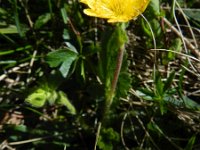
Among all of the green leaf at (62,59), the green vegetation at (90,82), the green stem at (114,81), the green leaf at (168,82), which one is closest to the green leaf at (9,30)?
the green vegetation at (90,82)

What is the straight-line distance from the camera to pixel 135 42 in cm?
184

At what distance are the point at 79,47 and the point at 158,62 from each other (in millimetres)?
360

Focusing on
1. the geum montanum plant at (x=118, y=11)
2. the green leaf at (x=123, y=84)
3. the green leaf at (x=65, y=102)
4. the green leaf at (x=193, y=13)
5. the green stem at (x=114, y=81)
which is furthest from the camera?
the green leaf at (x=193, y=13)

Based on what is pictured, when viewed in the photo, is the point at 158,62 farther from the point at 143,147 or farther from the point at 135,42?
the point at 143,147

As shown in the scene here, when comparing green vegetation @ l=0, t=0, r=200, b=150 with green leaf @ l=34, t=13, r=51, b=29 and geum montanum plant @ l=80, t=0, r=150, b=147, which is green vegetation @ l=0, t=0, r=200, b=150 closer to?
green leaf @ l=34, t=13, r=51, b=29

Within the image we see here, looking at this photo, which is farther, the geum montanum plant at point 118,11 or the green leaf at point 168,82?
the green leaf at point 168,82

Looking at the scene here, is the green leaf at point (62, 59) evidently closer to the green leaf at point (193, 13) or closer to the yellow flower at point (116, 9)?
the yellow flower at point (116, 9)

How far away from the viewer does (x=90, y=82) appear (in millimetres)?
1730

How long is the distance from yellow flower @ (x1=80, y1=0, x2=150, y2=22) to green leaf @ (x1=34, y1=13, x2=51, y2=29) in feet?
1.58

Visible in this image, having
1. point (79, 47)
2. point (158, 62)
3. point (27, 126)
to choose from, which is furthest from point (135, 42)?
point (27, 126)

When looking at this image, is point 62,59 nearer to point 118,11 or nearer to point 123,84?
point 123,84

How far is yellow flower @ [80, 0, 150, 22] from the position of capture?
3.93 feet

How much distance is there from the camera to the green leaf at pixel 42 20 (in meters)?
1.77

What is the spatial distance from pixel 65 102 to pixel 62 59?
0.63ft
